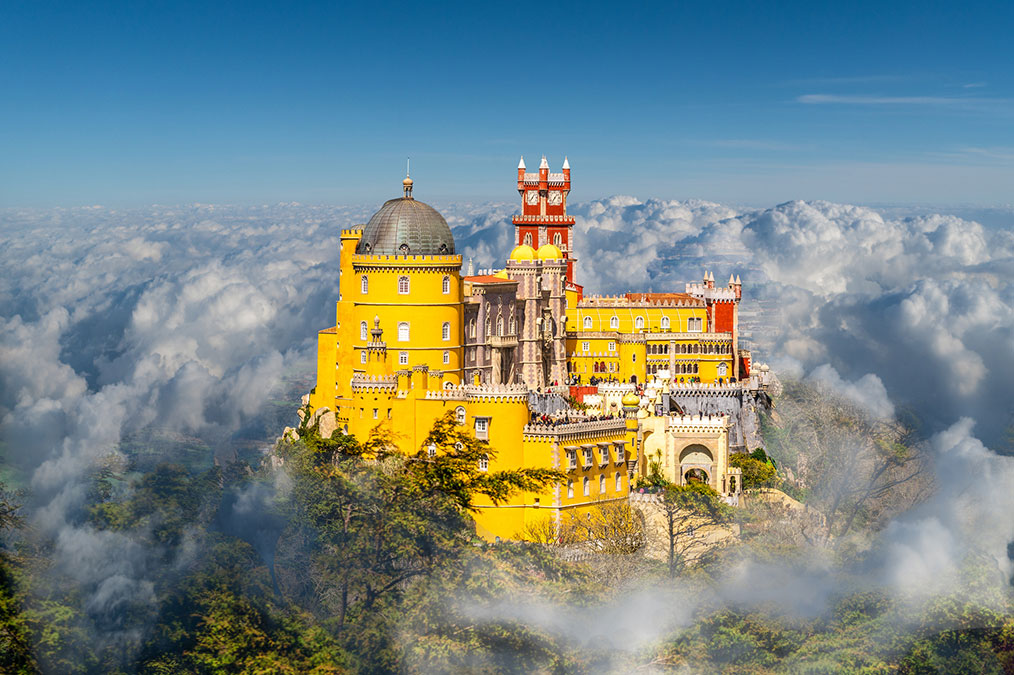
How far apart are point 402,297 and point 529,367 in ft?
48.8

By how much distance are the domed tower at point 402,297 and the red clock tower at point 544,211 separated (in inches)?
1664

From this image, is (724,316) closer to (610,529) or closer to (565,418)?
(565,418)

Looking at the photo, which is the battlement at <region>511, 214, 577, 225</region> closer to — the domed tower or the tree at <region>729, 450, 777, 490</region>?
the domed tower

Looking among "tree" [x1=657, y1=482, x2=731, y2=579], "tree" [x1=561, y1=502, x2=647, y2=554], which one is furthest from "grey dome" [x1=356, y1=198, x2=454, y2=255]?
"tree" [x1=657, y1=482, x2=731, y2=579]

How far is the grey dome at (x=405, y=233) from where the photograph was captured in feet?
333

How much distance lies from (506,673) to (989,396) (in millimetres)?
42972

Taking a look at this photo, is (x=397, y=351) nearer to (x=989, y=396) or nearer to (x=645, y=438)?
(x=645, y=438)

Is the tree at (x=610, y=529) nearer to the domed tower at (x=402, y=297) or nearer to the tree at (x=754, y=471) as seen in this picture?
the tree at (x=754, y=471)

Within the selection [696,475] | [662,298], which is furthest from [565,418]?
[662,298]

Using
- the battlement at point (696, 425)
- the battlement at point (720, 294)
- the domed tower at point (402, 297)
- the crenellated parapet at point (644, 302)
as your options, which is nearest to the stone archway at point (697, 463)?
the battlement at point (696, 425)

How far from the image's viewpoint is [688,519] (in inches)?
3462

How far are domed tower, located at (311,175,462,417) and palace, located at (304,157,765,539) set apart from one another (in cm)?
10

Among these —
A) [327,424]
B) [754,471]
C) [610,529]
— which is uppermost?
[327,424]

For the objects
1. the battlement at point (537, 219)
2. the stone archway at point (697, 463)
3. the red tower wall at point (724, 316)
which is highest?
the battlement at point (537, 219)
